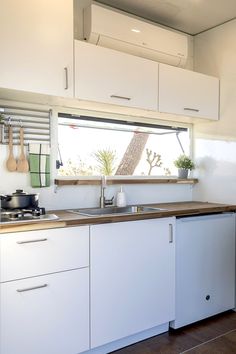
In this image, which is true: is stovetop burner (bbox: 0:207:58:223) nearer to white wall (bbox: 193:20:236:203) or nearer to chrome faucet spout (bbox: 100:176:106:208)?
chrome faucet spout (bbox: 100:176:106:208)

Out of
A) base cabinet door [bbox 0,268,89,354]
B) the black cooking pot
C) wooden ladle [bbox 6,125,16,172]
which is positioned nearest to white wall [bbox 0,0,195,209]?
wooden ladle [bbox 6,125,16,172]

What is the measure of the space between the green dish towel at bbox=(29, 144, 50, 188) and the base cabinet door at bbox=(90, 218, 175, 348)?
601 millimetres

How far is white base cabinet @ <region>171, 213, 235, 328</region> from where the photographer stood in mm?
2404

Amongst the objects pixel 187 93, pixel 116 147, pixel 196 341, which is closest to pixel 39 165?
pixel 116 147

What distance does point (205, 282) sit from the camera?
8.34ft

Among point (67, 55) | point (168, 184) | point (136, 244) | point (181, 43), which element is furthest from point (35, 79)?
point (168, 184)

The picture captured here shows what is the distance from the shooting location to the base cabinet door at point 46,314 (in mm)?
1691

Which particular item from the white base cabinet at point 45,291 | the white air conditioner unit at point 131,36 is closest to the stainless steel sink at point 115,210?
the white base cabinet at point 45,291

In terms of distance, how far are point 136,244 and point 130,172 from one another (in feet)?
3.06

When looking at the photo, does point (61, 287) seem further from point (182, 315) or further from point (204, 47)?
point (204, 47)

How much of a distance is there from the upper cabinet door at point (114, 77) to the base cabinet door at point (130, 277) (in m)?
0.89

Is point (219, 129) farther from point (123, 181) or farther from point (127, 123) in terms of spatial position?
point (123, 181)

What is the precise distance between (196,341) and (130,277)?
2.24 ft

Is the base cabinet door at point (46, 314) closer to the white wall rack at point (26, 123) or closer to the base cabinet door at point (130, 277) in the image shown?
the base cabinet door at point (130, 277)
